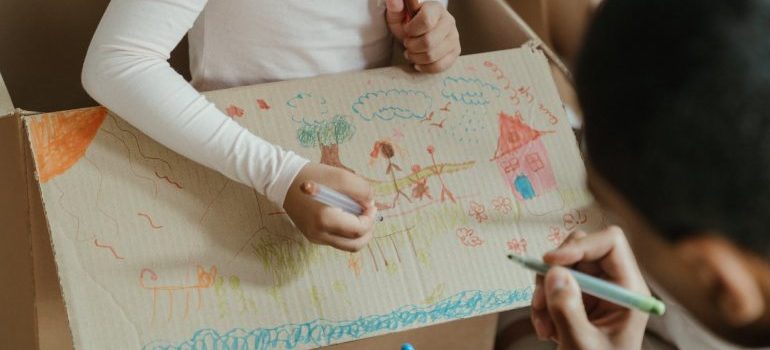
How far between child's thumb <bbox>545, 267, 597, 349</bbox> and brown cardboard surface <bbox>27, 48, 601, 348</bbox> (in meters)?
0.14

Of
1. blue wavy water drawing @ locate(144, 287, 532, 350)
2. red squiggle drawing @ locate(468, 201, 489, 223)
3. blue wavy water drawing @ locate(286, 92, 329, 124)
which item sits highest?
blue wavy water drawing @ locate(286, 92, 329, 124)

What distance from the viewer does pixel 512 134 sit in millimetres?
685

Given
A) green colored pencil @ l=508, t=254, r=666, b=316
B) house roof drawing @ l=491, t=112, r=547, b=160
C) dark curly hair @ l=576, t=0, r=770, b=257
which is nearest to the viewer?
dark curly hair @ l=576, t=0, r=770, b=257

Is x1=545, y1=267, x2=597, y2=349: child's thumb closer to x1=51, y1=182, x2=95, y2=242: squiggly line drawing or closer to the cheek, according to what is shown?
the cheek

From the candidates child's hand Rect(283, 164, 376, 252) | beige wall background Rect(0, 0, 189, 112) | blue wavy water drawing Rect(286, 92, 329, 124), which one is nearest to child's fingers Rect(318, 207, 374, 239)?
child's hand Rect(283, 164, 376, 252)

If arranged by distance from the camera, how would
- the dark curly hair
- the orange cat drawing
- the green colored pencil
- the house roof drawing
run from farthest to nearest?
the house roof drawing < the orange cat drawing < the green colored pencil < the dark curly hair

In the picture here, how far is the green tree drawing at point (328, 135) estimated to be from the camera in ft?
2.10

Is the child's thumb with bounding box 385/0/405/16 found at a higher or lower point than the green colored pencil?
higher

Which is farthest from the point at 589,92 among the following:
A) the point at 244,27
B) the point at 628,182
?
the point at 244,27

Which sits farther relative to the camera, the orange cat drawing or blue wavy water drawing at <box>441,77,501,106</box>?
blue wavy water drawing at <box>441,77,501,106</box>

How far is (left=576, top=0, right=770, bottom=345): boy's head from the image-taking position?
33cm

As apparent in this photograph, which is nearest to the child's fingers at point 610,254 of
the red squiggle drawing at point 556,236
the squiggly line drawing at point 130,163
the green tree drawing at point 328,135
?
the red squiggle drawing at point 556,236

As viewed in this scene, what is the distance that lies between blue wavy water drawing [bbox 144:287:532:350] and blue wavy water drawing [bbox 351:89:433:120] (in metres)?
0.16

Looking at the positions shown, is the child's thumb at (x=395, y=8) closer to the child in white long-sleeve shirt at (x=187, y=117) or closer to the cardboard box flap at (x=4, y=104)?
the child in white long-sleeve shirt at (x=187, y=117)
